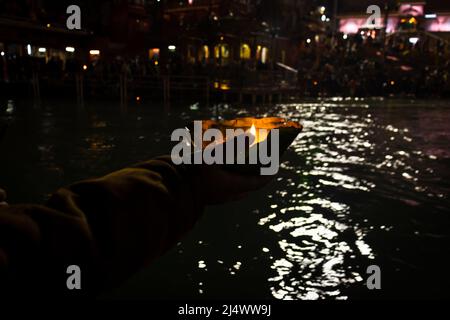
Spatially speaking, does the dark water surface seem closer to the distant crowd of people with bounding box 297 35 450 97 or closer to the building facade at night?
the distant crowd of people with bounding box 297 35 450 97

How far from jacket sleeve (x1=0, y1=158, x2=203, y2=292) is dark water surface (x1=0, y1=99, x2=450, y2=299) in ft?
11.4

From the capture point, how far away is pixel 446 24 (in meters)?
46.2

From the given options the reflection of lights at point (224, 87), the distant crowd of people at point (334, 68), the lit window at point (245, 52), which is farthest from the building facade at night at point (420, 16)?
the reflection of lights at point (224, 87)

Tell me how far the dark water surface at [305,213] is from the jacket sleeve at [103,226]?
347 centimetres

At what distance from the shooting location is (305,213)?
7.32 meters

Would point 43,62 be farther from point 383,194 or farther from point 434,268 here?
point 434,268

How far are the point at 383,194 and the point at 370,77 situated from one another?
101 ft

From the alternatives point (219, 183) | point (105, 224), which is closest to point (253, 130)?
point (219, 183)

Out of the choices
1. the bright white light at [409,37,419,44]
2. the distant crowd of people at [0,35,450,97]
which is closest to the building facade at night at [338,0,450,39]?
the bright white light at [409,37,419,44]

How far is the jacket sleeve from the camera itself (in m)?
1.12

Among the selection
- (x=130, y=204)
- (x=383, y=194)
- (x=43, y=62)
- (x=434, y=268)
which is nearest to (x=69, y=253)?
(x=130, y=204)

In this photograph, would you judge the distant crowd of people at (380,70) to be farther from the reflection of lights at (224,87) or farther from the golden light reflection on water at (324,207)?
the golden light reflection on water at (324,207)

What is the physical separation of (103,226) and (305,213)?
20.9ft

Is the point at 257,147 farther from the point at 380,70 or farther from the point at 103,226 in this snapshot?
the point at 380,70
